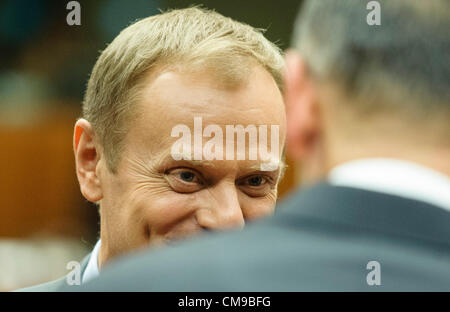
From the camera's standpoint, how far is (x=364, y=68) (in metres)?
1.05

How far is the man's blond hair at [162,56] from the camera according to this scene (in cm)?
203

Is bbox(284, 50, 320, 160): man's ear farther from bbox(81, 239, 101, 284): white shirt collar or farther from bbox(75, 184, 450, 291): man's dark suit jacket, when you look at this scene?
bbox(81, 239, 101, 284): white shirt collar

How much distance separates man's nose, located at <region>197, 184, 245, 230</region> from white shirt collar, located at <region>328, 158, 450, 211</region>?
3.14ft

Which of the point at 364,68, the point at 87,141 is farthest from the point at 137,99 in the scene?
the point at 364,68

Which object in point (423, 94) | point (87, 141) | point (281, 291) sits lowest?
point (281, 291)

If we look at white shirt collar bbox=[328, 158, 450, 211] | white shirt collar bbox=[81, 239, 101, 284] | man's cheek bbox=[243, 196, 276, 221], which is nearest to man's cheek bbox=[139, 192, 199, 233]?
man's cheek bbox=[243, 196, 276, 221]

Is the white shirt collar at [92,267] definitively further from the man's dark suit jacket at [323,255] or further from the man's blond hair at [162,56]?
the man's dark suit jacket at [323,255]

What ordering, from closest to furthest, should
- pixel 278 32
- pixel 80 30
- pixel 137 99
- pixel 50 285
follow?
1. pixel 137 99
2. pixel 50 285
3. pixel 278 32
4. pixel 80 30

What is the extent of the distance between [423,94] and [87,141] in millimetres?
1277

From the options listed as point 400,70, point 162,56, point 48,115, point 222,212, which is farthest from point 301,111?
point 48,115

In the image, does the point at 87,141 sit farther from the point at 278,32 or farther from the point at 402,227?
the point at 278,32

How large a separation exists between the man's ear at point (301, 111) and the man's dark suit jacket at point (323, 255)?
4.4 inches

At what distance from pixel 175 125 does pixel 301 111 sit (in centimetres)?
91

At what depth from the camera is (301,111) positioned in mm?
1098
